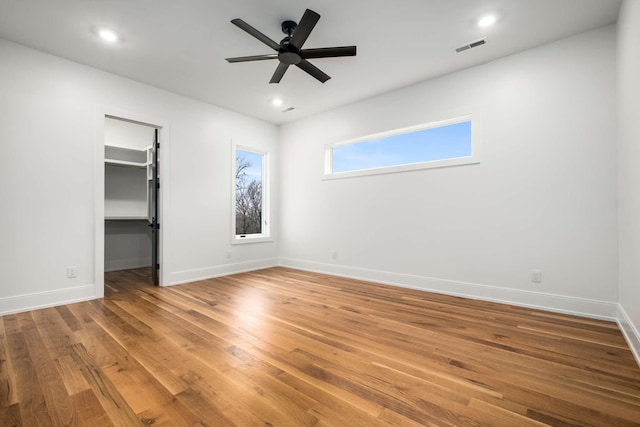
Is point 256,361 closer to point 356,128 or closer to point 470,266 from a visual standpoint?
point 470,266

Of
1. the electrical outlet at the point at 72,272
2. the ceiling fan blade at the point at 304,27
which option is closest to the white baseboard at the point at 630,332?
the ceiling fan blade at the point at 304,27

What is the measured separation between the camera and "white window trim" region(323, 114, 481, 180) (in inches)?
141

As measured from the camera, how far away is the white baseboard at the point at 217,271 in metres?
4.33

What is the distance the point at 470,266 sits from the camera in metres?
3.58

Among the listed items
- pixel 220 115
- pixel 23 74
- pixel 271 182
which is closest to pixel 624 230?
pixel 271 182

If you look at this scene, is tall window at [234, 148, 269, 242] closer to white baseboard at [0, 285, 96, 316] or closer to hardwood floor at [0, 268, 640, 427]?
white baseboard at [0, 285, 96, 316]

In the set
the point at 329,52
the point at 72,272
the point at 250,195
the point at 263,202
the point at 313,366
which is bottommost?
the point at 313,366

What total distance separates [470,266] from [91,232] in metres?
4.72

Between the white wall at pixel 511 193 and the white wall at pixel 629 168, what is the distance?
24cm

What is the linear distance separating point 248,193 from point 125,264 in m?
2.77

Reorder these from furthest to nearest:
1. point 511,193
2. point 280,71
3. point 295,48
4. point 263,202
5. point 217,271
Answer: point 263,202, point 217,271, point 511,193, point 280,71, point 295,48

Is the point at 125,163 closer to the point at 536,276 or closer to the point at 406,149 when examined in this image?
the point at 406,149

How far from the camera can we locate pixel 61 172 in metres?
3.36

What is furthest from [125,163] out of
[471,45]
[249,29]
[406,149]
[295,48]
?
[471,45]
